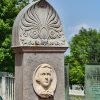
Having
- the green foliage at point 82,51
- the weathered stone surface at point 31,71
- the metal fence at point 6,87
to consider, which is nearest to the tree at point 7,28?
the metal fence at point 6,87

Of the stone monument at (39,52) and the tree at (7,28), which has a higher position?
the tree at (7,28)

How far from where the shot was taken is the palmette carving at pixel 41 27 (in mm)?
9539

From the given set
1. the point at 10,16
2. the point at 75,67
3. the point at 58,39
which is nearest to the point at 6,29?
the point at 10,16

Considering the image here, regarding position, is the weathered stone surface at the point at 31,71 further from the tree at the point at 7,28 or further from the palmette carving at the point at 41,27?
the tree at the point at 7,28

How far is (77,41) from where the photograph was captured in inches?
2781

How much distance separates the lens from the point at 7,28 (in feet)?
91.1

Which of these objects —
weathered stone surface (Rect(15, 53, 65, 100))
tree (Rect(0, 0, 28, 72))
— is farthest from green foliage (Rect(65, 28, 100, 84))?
weathered stone surface (Rect(15, 53, 65, 100))

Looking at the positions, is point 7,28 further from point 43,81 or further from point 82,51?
point 82,51

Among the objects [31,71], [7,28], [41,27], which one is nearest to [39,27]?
[41,27]

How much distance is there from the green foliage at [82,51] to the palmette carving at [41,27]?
175 ft

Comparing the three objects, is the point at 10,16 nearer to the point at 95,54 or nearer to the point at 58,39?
the point at 58,39

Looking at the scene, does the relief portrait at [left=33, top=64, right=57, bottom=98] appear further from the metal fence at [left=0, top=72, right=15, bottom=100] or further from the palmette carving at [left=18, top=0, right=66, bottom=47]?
the metal fence at [left=0, top=72, right=15, bottom=100]

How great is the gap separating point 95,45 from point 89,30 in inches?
301

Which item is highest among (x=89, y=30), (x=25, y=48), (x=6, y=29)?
(x=89, y=30)
